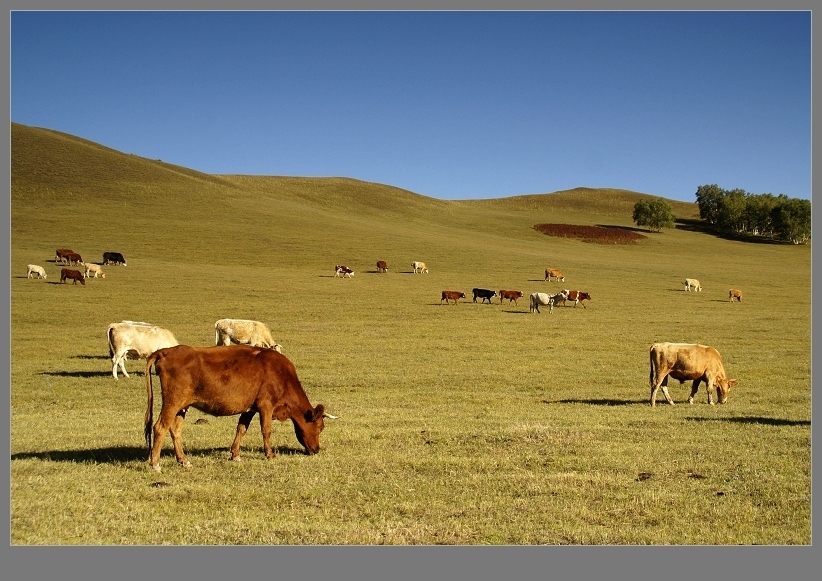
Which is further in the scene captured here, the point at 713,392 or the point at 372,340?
the point at 372,340

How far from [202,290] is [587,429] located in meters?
34.6

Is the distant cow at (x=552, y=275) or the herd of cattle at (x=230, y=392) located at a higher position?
the distant cow at (x=552, y=275)

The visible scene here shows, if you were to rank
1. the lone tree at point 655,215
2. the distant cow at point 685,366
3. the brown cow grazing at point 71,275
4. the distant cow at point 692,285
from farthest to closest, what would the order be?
the lone tree at point 655,215 < the distant cow at point 692,285 < the brown cow grazing at point 71,275 < the distant cow at point 685,366

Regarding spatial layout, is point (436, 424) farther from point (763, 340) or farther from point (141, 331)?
point (763, 340)

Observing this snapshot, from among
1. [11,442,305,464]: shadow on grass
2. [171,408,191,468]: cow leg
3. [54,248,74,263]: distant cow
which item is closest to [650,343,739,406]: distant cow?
[11,442,305,464]: shadow on grass

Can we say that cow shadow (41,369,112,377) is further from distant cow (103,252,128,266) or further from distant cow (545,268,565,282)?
distant cow (545,268,565,282)

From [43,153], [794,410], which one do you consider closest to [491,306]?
[794,410]

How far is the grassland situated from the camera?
7.46 metres

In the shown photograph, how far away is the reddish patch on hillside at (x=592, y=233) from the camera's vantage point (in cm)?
9869

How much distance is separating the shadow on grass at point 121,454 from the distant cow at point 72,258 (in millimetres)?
44574

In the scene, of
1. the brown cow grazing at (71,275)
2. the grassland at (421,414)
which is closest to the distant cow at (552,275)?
the grassland at (421,414)

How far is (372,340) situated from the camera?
2892cm

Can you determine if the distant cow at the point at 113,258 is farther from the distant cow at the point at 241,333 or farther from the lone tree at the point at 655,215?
the lone tree at the point at 655,215

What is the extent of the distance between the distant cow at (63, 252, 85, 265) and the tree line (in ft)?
303
